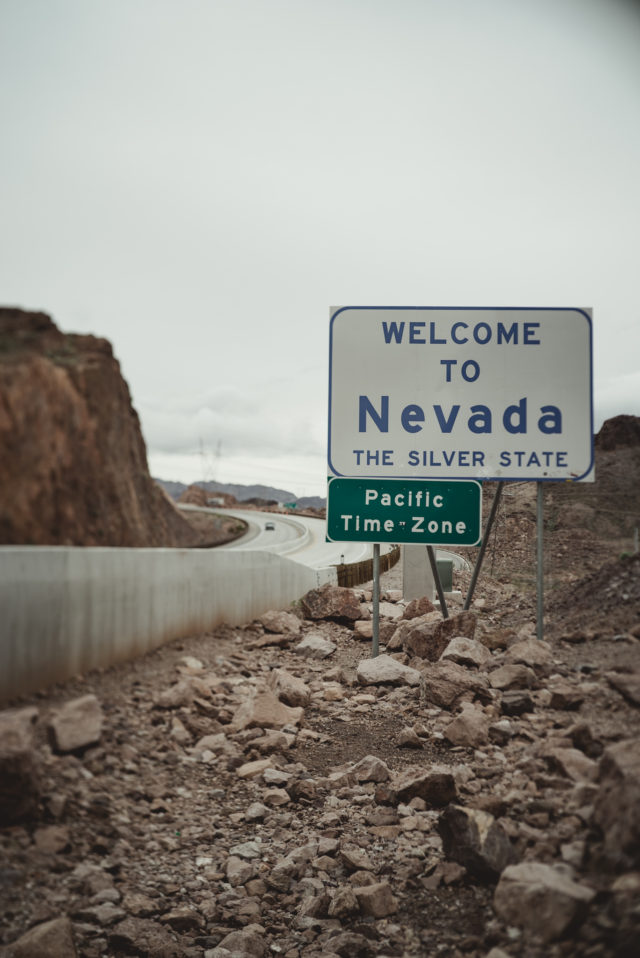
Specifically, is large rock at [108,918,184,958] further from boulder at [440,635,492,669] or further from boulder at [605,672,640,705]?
boulder at [440,635,492,669]

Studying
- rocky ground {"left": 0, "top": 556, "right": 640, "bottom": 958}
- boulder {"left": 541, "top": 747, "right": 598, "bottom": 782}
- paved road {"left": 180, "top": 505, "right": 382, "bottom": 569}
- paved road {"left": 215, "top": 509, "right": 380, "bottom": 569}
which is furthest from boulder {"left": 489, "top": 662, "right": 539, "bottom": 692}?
paved road {"left": 215, "top": 509, "right": 380, "bottom": 569}

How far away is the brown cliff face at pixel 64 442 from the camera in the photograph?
7.11 ft

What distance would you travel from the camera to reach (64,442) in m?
2.25

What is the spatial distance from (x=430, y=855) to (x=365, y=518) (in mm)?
3118

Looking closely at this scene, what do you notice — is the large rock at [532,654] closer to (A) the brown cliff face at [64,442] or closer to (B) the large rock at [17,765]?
(A) the brown cliff face at [64,442]

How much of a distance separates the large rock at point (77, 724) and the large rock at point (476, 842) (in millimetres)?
1579

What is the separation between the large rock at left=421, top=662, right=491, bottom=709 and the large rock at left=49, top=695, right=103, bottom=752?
268 centimetres

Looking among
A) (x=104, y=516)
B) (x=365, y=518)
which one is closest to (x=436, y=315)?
(x=365, y=518)

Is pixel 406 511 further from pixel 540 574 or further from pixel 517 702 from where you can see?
pixel 517 702

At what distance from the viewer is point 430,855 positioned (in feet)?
9.93

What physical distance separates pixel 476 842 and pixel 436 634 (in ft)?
9.40

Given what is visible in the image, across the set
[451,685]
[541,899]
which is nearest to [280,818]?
[451,685]

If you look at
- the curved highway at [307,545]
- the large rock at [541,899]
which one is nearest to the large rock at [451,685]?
the large rock at [541,899]

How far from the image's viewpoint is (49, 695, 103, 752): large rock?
96.1 inches
